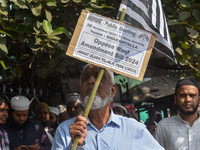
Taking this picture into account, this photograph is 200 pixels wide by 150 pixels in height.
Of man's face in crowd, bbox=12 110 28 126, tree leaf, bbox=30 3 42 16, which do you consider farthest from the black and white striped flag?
man's face in crowd, bbox=12 110 28 126

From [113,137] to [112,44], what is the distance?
2.27 ft

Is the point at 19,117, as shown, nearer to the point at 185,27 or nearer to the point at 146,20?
the point at 185,27

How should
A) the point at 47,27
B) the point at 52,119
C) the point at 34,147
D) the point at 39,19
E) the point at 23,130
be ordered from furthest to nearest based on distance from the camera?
the point at 52,119, the point at 23,130, the point at 34,147, the point at 39,19, the point at 47,27

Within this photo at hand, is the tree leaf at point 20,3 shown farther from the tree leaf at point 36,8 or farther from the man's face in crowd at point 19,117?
the man's face in crowd at point 19,117

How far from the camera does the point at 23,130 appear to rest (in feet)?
14.7

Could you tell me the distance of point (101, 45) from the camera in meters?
2.28

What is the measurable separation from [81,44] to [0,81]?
3943 mm

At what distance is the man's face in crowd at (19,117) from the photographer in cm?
446

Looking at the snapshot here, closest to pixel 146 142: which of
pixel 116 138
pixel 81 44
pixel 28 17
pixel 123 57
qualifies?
pixel 116 138

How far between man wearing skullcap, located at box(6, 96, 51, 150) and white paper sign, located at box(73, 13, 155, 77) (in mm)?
2409

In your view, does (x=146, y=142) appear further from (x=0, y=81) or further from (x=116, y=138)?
(x=0, y=81)

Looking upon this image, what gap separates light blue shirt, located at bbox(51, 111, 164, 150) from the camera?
2289mm

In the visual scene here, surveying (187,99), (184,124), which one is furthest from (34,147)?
(187,99)

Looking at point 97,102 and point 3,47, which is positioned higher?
point 97,102
